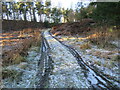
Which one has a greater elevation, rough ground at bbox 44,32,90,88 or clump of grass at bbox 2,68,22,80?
clump of grass at bbox 2,68,22,80

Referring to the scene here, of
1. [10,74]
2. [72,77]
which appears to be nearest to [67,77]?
[72,77]

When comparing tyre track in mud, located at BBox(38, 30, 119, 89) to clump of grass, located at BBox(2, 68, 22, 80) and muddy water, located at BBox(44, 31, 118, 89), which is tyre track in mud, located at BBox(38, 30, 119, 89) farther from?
clump of grass, located at BBox(2, 68, 22, 80)

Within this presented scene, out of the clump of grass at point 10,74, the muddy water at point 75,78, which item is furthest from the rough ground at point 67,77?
the clump of grass at point 10,74

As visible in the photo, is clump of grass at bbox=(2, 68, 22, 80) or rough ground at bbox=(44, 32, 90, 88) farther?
clump of grass at bbox=(2, 68, 22, 80)

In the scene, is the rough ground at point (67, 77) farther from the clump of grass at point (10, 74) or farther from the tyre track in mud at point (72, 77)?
the clump of grass at point (10, 74)

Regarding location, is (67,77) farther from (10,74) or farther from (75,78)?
(10,74)

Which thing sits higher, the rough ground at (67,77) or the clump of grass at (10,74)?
the clump of grass at (10,74)

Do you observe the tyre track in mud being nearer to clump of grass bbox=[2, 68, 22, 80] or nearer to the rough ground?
the rough ground

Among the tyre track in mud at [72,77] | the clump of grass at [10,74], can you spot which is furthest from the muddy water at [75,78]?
the clump of grass at [10,74]

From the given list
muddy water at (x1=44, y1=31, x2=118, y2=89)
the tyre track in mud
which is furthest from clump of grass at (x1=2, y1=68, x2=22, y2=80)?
muddy water at (x1=44, y1=31, x2=118, y2=89)

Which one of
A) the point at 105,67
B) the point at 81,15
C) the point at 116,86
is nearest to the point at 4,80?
the point at 116,86

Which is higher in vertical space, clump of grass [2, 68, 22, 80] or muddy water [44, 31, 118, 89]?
clump of grass [2, 68, 22, 80]

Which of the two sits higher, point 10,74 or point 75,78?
point 10,74

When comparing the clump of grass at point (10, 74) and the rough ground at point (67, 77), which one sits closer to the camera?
the rough ground at point (67, 77)
